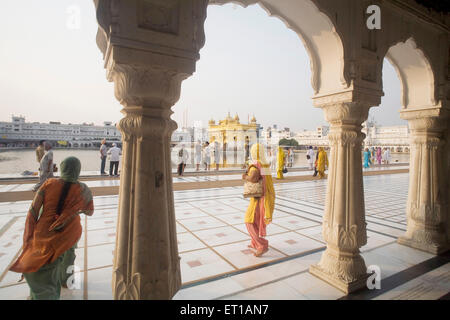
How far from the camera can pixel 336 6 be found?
210cm

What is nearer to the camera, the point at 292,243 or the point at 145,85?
the point at 145,85

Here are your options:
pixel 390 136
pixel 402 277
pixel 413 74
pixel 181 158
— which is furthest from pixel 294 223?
pixel 390 136

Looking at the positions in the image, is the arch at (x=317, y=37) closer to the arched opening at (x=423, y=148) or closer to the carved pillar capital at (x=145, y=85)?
the carved pillar capital at (x=145, y=85)

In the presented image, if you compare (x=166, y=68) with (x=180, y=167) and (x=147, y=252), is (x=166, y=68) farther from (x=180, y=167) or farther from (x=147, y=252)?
(x=180, y=167)

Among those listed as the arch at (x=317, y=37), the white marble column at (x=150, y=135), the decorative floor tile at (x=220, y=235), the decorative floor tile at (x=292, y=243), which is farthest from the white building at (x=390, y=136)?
the white marble column at (x=150, y=135)

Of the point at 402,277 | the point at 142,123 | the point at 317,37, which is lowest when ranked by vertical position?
the point at 402,277

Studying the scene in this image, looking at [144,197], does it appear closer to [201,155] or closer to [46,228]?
[46,228]

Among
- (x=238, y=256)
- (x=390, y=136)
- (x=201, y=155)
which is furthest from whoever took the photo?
(x=390, y=136)

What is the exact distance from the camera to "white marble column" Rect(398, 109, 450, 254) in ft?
10.1

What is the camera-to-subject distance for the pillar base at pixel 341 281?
2.18 meters

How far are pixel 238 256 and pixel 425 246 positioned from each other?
7.84ft

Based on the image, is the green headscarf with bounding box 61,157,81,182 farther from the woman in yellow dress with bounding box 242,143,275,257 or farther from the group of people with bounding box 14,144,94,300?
the woman in yellow dress with bounding box 242,143,275,257

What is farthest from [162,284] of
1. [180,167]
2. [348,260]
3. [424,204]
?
[180,167]

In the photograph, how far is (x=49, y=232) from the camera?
168 cm
